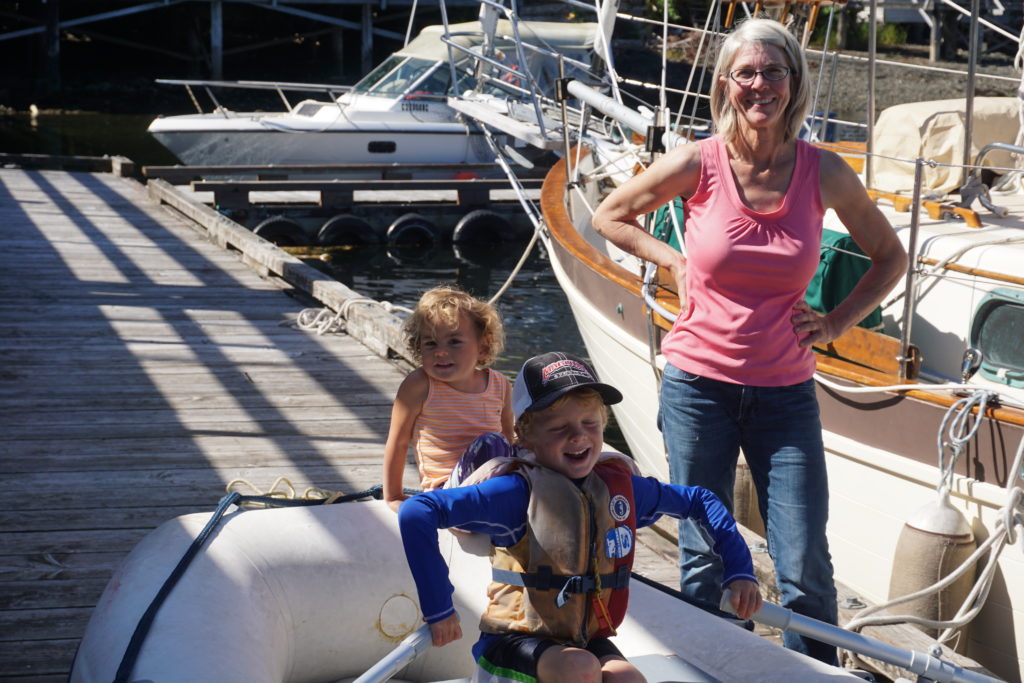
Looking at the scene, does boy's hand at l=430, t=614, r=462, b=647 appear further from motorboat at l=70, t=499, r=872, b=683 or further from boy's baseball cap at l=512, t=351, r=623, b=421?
boy's baseball cap at l=512, t=351, r=623, b=421

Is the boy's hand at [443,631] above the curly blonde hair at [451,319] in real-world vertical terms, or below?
below

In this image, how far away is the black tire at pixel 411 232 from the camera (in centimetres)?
1448

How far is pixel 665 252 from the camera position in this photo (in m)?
2.98

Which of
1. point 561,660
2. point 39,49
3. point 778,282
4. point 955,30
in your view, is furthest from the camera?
point 39,49

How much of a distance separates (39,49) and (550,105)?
63.8 ft

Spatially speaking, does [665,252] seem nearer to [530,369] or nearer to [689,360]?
[689,360]

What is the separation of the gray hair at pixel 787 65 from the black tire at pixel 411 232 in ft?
38.7

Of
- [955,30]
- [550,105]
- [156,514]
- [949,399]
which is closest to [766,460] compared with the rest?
[949,399]

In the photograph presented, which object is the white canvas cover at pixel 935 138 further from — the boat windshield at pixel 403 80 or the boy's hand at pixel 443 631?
the boat windshield at pixel 403 80

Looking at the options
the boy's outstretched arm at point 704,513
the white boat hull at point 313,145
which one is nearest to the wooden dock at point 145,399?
the boy's outstretched arm at point 704,513

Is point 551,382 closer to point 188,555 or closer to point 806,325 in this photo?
point 806,325

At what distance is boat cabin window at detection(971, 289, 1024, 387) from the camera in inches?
179

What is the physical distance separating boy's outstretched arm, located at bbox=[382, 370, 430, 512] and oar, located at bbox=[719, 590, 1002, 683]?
3.44 feet

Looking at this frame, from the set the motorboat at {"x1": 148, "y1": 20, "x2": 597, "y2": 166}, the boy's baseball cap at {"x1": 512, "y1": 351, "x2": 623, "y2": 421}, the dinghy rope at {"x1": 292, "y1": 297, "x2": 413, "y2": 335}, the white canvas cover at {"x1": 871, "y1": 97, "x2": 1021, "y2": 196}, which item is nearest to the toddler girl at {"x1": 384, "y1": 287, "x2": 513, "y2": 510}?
the boy's baseball cap at {"x1": 512, "y1": 351, "x2": 623, "y2": 421}
